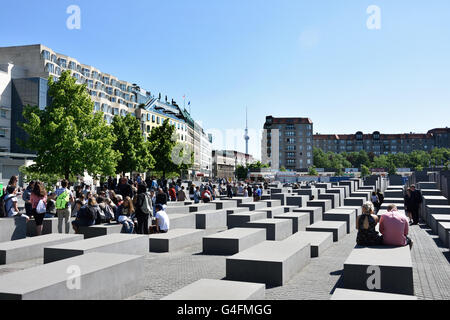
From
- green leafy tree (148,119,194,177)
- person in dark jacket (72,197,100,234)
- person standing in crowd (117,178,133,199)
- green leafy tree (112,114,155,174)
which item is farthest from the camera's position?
green leafy tree (148,119,194,177)

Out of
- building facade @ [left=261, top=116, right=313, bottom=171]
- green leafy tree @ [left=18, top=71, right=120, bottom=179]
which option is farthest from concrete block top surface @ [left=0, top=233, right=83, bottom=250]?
→ building facade @ [left=261, top=116, right=313, bottom=171]

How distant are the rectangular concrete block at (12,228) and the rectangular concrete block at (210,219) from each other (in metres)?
6.82

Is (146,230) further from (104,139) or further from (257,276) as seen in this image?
(104,139)

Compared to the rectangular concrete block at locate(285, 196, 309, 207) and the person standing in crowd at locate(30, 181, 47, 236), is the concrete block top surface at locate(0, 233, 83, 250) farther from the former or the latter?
the rectangular concrete block at locate(285, 196, 309, 207)

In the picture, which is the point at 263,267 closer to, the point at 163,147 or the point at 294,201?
the point at 294,201

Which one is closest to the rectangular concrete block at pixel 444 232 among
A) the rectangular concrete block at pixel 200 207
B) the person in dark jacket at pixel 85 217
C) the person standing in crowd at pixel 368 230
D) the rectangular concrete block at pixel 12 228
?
the person standing in crowd at pixel 368 230

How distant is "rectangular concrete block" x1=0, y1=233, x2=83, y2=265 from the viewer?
9550 millimetres

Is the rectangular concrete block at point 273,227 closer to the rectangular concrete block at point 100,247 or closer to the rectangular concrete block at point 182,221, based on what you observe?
the rectangular concrete block at point 182,221

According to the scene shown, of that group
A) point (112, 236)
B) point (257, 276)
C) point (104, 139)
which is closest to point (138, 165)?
point (104, 139)

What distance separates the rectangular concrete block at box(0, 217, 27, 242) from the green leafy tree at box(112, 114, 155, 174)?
36824mm

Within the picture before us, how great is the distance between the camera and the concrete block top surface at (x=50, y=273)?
216 inches

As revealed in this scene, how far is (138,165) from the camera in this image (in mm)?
49719

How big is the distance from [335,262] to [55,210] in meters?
10.5

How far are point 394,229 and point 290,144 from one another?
132 meters
